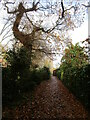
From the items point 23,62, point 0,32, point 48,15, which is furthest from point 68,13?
point 0,32

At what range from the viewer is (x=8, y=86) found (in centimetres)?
648

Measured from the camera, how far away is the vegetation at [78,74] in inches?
252

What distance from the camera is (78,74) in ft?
27.5

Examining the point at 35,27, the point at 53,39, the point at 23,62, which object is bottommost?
the point at 23,62

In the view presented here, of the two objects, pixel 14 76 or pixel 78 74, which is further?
pixel 78 74

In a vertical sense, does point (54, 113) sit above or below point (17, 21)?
below

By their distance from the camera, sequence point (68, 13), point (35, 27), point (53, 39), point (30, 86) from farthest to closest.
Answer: point (53, 39), point (35, 27), point (68, 13), point (30, 86)

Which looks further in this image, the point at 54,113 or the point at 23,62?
the point at 23,62

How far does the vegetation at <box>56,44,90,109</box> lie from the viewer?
640cm

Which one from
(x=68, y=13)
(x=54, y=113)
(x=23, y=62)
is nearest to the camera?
(x=54, y=113)

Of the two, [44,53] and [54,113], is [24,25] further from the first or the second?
[54,113]

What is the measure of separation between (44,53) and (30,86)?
6977 mm

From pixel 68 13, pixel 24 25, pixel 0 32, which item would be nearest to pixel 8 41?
pixel 0 32

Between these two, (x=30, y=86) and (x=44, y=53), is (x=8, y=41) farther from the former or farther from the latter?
(x=30, y=86)
